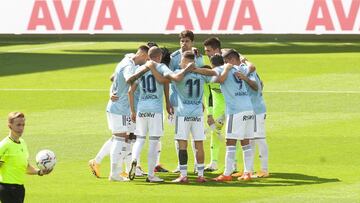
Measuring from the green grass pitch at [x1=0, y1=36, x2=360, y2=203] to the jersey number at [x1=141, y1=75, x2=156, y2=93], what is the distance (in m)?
1.65

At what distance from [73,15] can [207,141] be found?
27209 millimetres

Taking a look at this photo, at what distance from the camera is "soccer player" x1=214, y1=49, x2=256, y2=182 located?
19.2 m

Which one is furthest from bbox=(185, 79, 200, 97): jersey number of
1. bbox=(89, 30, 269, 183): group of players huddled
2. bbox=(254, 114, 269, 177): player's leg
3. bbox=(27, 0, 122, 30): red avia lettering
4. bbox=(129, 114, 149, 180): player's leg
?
bbox=(27, 0, 122, 30): red avia lettering

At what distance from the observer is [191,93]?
1923cm

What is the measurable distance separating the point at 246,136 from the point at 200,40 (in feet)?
111

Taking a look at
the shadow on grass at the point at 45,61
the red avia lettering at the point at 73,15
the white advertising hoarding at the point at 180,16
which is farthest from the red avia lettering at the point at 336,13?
the red avia lettering at the point at 73,15

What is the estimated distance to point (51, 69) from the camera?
41.5m

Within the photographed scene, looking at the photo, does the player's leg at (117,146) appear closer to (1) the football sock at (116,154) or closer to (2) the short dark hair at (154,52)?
(1) the football sock at (116,154)

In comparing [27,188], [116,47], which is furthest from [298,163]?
[116,47]

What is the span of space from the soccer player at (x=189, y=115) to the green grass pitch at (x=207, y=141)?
521 millimetres

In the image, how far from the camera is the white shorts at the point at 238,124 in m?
19.3

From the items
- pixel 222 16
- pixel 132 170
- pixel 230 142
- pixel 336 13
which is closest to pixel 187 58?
pixel 230 142

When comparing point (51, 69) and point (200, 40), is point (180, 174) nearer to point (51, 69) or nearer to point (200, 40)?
point (51, 69)

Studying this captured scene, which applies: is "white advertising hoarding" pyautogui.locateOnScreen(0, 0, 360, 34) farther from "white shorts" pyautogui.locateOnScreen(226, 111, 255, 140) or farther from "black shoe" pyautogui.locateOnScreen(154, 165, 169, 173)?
"white shorts" pyautogui.locateOnScreen(226, 111, 255, 140)
